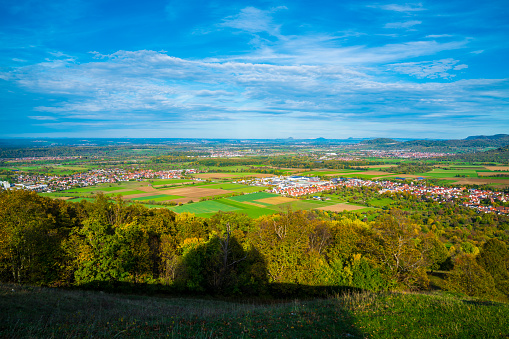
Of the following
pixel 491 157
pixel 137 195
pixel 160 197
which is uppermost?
pixel 491 157

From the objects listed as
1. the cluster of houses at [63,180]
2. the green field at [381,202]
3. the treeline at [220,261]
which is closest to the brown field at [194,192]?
the cluster of houses at [63,180]

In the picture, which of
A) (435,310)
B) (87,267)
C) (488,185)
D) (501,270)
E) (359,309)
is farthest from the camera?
(488,185)

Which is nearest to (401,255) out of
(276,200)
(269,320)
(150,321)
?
(269,320)

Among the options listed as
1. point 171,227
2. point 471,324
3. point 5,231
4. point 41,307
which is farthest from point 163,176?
point 471,324

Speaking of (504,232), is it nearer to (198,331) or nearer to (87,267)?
(198,331)

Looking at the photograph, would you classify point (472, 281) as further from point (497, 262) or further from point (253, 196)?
point (253, 196)

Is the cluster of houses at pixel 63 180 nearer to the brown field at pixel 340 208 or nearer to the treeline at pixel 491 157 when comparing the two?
the brown field at pixel 340 208

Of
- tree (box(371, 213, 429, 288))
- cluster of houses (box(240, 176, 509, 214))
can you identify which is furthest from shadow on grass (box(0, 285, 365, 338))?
cluster of houses (box(240, 176, 509, 214))
